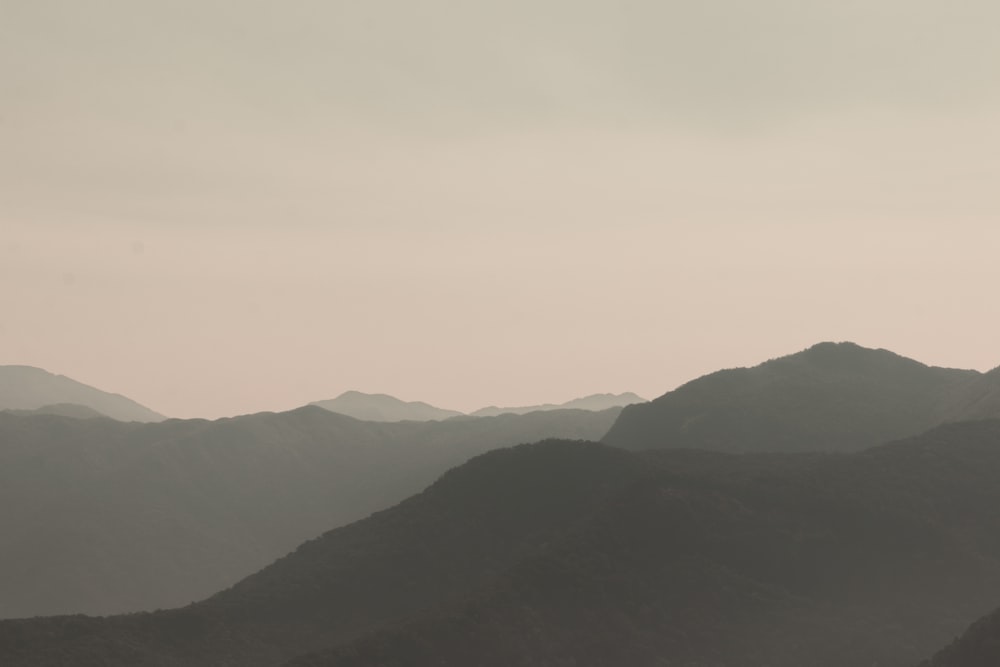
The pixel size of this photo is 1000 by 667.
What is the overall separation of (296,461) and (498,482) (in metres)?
83.9

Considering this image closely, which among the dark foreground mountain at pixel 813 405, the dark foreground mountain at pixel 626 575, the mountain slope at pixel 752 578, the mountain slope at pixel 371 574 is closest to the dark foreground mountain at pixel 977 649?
the mountain slope at pixel 752 578

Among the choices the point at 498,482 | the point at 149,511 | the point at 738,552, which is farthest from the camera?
the point at 149,511

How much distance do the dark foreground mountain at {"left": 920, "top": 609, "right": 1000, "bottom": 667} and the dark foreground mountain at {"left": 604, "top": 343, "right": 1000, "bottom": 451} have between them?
167ft

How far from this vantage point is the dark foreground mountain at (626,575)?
131ft

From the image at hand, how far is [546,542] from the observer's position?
5309 cm

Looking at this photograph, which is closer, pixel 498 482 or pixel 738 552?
pixel 738 552

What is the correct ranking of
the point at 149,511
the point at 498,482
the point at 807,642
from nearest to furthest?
the point at 807,642 → the point at 498,482 → the point at 149,511

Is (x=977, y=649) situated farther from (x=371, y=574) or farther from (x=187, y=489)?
(x=187, y=489)

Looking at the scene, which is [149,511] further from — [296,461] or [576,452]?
[576,452]

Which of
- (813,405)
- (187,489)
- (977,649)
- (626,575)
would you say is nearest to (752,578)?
(626,575)

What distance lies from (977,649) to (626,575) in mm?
18705

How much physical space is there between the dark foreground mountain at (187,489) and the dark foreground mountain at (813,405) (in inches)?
1334

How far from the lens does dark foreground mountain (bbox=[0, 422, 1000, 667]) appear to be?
40.0 meters

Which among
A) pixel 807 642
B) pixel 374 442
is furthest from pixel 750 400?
pixel 374 442
